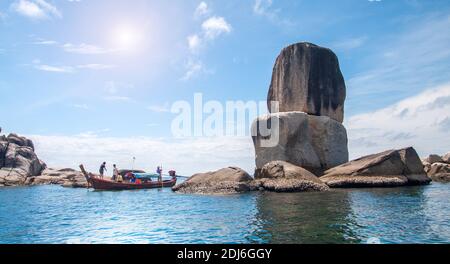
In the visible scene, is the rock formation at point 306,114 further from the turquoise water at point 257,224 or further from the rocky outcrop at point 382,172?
the turquoise water at point 257,224

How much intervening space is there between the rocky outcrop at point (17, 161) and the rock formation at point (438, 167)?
2793 inches

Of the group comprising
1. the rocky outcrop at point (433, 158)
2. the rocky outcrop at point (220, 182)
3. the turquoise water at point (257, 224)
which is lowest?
the turquoise water at point (257, 224)

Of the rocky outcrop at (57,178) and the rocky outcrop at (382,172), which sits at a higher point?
the rocky outcrop at (382,172)

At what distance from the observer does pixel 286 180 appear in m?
29.4

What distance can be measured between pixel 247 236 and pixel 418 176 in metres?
29.7

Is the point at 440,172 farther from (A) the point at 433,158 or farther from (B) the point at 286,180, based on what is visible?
(B) the point at 286,180

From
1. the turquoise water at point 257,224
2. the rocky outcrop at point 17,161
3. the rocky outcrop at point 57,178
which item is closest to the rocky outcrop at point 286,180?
the turquoise water at point 257,224

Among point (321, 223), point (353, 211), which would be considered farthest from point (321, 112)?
point (321, 223)

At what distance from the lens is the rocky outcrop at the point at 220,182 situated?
30.8 meters

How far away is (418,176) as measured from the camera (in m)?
34.5

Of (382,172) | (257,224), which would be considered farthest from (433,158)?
(257,224)

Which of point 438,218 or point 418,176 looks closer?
point 438,218
